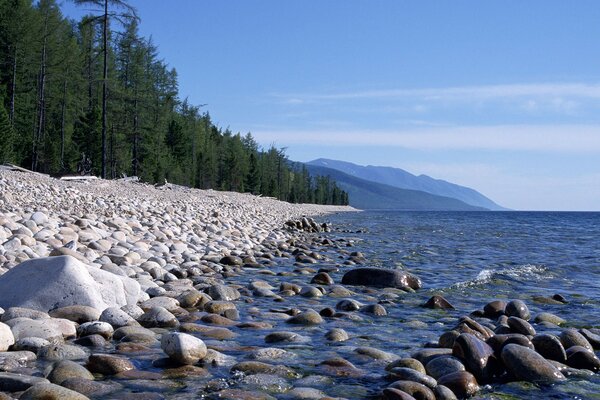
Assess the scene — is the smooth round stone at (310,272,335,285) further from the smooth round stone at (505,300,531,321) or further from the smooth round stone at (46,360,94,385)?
the smooth round stone at (46,360,94,385)

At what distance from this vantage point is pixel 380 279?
8.81 m

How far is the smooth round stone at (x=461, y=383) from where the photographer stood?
389cm

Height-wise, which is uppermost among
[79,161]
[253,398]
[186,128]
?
[186,128]

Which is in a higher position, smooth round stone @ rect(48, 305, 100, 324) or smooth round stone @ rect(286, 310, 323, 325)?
smooth round stone @ rect(48, 305, 100, 324)

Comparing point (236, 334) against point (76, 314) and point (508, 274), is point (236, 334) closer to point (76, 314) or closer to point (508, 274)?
point (76, 314)

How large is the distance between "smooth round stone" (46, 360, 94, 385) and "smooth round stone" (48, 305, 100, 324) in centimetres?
128

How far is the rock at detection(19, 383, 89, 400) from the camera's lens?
3.20 meters

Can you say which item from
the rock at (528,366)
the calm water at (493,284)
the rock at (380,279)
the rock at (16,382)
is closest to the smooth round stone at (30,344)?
the rock at (16,382)

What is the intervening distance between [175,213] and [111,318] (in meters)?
11.3

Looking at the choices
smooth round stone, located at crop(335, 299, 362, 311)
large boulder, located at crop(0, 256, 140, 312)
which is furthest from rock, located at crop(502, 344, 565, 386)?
large boulder, located at crop(0, 256, 140, 312)

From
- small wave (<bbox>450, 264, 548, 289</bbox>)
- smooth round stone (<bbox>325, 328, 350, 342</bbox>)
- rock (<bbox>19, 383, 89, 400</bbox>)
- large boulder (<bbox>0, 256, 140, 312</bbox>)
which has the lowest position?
smooth round stone (<bbox>325, 328, 350, 342</bbox>)

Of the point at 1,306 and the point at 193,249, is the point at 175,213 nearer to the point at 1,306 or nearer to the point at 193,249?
the point at 193,249

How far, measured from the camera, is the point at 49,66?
117 ft

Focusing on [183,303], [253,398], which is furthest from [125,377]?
[183,303]
